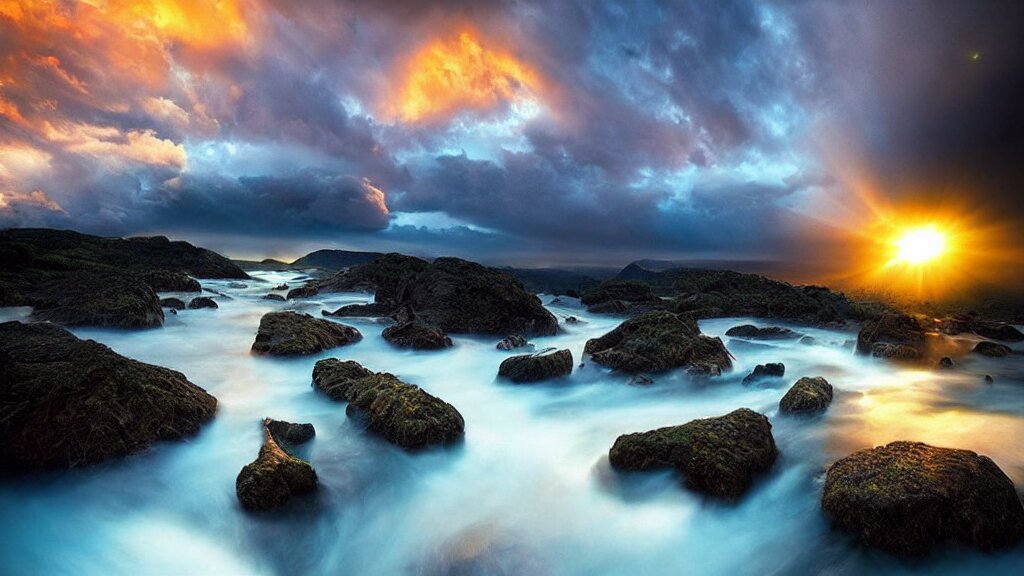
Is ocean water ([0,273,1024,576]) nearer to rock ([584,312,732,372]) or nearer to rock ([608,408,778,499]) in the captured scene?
rock ([608,408,778,499])

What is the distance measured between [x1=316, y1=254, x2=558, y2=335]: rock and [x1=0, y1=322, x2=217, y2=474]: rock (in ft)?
30.1

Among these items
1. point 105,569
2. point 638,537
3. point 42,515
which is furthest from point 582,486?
point 42,515

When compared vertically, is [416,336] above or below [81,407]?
below

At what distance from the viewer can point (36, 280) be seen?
21047mm

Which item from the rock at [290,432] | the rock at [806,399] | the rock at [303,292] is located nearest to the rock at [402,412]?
the rock at [290,432]

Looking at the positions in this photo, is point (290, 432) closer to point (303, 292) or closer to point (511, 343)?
point (511, 343)

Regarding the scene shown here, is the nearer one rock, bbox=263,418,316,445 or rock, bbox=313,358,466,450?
rock, bbox=313,358,466,450

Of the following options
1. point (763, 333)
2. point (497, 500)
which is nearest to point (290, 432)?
point (497, 500)

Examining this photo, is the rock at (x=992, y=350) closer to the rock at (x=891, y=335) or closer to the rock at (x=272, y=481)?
the rock at (x=891, y=335)

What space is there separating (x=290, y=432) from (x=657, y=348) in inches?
300

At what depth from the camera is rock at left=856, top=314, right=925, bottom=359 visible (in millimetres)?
11897

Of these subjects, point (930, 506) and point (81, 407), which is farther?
point (81, 407)

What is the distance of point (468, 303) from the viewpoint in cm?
1591

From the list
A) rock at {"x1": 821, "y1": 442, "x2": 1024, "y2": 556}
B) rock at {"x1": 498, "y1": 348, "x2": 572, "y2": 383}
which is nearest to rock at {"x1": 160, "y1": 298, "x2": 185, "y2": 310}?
rock at {"x1": 498, "y1": 348, "x2": 572, "y2": 383}
